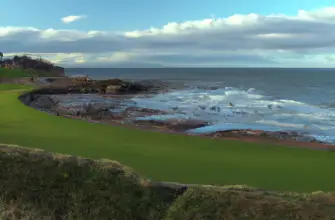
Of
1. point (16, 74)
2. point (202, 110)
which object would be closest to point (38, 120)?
point (202, 110)

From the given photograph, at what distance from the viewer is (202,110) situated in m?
29.2

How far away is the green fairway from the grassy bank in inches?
45.1

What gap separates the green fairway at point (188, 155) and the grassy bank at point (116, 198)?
1.15 metres

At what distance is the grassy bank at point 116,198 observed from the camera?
6707mm

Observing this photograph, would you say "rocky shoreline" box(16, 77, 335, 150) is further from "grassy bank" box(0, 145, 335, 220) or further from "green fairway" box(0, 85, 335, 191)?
"grassy bank" box(0, 145, 335, 220)

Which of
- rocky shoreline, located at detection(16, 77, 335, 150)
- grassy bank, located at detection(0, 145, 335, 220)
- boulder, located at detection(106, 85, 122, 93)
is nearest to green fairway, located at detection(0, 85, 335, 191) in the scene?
grassy bank, located at detection(0, 145, 335, 220)

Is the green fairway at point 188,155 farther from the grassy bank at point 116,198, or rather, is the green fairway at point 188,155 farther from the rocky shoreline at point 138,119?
the rocky shoreline at point 138,119

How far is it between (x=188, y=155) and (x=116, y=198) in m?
3.53

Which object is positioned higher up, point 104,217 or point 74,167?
point 74,167

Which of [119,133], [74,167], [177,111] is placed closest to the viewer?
[74,167]

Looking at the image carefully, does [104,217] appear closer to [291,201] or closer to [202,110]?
[291,201]

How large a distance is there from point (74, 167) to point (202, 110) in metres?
21.4

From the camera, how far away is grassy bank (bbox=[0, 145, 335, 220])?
6707 millimetres

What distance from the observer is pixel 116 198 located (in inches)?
292
